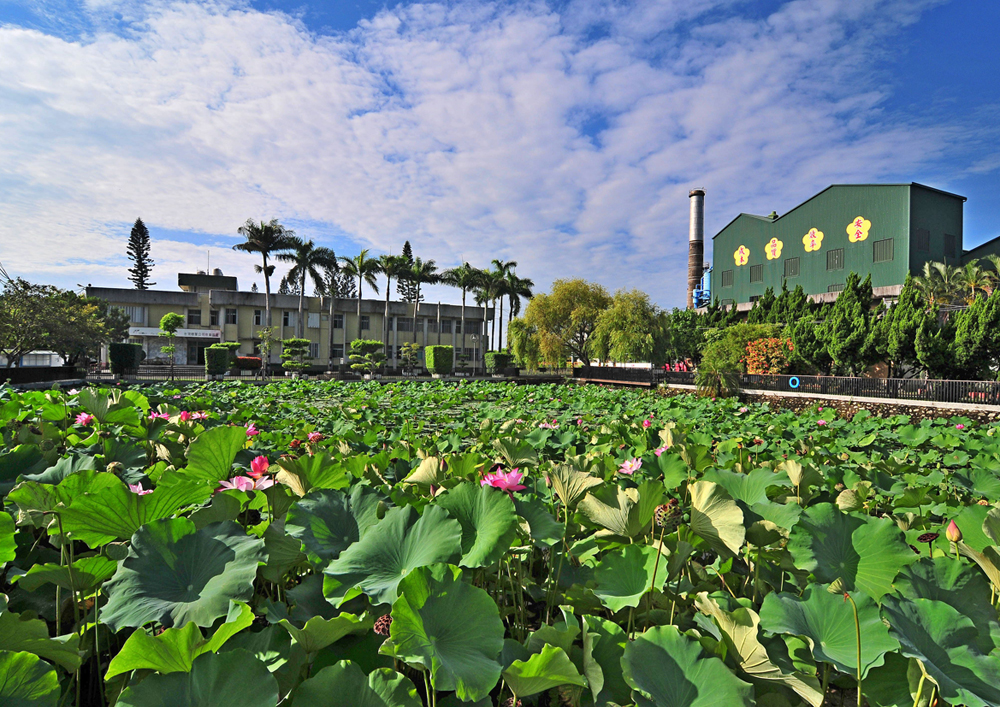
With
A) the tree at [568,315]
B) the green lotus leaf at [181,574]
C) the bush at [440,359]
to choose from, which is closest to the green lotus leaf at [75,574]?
the green lotus leaf at [181,574]

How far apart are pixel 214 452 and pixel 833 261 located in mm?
42338

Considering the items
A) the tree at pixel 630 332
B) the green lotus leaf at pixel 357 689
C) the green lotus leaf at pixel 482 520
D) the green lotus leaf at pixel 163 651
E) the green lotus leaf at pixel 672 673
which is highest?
the tree at pixel 630 332

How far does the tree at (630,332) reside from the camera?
28969 mm

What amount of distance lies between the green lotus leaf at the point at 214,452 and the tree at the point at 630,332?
28042 mm

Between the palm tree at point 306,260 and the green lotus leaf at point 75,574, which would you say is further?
the palm tree at point 306,260

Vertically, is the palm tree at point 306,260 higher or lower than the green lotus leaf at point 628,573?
higher

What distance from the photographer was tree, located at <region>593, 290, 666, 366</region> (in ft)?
95.0

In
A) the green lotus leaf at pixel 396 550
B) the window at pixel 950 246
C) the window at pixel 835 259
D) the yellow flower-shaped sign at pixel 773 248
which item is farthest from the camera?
the yellow flower-shaped sign at pixel 773 248

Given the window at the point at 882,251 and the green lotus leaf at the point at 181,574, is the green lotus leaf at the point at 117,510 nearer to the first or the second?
the green lotus leaf at the point at 181,574

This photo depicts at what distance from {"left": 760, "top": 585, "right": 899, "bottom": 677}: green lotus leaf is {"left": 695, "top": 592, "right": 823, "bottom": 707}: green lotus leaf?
1.9 inches

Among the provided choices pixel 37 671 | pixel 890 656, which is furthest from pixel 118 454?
pixel 890 656

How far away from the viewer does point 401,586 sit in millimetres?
862

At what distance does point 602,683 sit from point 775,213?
49.5 metres

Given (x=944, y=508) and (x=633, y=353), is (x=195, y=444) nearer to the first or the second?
(x=944, y=508)
